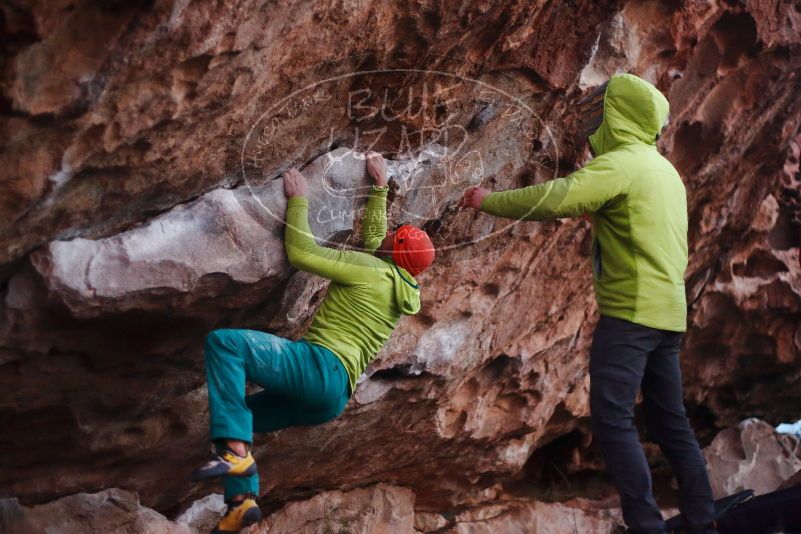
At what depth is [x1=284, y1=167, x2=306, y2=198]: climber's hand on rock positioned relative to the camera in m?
3.71

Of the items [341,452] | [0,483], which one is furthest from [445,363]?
[0,483]

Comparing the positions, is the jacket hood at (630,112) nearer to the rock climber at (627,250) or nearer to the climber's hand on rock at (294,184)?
the rock climber at (627,250)

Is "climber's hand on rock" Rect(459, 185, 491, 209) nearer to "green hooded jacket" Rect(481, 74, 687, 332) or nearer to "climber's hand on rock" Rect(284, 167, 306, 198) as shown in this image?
"green hooded jacket" Rect(481, 74, 687, 332)

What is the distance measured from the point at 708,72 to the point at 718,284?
6.05 ft

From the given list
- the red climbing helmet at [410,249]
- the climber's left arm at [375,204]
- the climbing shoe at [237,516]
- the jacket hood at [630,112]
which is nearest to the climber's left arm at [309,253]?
the red climbing helmet at [410,249]

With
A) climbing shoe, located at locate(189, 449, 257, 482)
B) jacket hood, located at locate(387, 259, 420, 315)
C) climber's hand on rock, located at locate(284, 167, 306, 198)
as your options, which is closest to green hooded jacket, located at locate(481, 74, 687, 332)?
jacket hood, located at locate(387, 259, 420, 315)

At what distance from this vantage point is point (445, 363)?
489cm

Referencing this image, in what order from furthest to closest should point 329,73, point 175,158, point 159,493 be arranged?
point 159,493 < point 329,73 < point 175,158

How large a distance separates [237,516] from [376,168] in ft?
4.93

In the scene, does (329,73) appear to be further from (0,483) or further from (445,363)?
(0,483)

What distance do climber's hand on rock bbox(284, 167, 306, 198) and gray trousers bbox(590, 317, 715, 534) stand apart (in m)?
1.28

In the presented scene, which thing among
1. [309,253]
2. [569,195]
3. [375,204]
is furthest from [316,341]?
[569,195]

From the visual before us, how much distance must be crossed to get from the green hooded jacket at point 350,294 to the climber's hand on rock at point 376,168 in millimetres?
326

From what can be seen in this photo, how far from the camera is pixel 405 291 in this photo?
3785 mm
